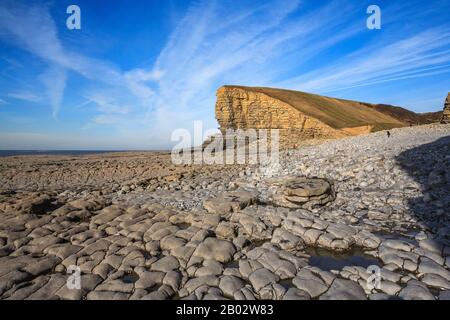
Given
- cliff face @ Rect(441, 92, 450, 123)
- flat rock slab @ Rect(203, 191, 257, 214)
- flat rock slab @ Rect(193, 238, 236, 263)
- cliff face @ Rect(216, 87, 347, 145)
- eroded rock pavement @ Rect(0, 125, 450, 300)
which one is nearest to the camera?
eroded rock pavement @ Rect(0, 125, 450, 300)

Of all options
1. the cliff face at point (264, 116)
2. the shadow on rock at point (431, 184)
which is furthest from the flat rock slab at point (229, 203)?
the cliff face at point (264, 116)

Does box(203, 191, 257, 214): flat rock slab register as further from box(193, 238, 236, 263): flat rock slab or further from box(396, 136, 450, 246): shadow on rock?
box(396, 136, 450, 246): shadow on rock

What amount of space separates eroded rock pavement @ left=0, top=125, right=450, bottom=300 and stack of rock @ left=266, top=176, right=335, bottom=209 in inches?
1.8

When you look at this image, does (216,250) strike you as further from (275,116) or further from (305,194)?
(275,116)

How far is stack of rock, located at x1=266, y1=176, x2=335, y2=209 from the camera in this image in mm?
9117

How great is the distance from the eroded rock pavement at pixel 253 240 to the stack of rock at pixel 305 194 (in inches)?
1.8

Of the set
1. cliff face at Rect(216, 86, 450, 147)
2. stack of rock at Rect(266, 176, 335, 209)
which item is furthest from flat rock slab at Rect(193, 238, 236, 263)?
cliff face at Rect(216, 86, 450, 147)

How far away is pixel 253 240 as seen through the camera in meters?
7.09

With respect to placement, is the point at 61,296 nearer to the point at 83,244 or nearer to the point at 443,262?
the point at 83,244

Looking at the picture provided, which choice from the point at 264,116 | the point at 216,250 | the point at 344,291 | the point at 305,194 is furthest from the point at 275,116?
the point at 344,291

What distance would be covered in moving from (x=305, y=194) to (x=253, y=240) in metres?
3.03
